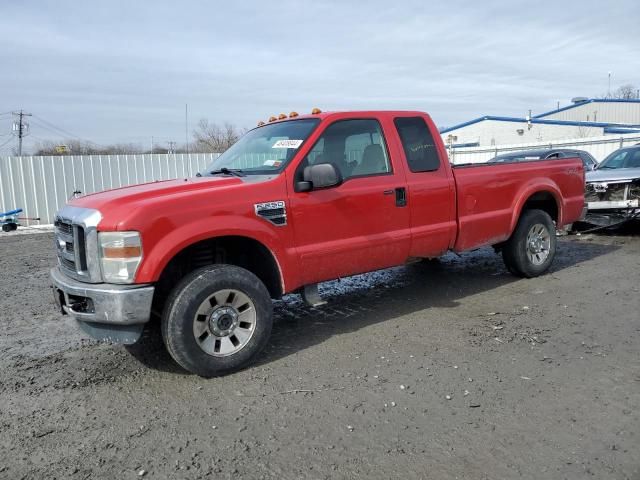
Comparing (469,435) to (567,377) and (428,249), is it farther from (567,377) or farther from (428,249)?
(428,249)

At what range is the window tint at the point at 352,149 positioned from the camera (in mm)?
4723

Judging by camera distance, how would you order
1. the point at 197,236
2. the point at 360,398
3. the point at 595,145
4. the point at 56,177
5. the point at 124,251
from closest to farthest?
the point at 360,398 < the point at 124,251 < the point at 197,236 < the point at 56,177 < the point at 595,145

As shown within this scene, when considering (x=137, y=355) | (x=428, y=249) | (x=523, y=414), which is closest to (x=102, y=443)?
(x=137, y=355)

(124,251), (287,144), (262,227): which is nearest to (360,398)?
(262,227)

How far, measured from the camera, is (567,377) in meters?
3.78

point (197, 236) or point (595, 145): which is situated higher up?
point (595, 145)

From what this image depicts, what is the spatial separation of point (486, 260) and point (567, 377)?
438 cm

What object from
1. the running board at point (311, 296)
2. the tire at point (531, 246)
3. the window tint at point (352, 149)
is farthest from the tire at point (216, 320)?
the tire at point (531, 246)

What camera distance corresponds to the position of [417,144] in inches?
212

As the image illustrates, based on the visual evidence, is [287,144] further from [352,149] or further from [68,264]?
[68,264]

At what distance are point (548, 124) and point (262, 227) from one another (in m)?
44.8

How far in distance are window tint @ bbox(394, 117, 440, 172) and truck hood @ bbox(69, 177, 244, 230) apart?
1.83 m

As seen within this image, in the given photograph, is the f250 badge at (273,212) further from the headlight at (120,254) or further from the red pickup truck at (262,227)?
the headlight at (120,254)

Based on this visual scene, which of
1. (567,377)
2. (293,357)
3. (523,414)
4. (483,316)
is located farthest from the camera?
(483,316)
